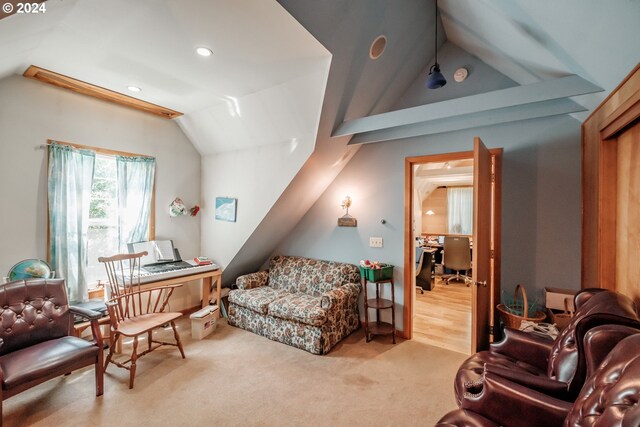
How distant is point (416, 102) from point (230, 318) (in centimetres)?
365

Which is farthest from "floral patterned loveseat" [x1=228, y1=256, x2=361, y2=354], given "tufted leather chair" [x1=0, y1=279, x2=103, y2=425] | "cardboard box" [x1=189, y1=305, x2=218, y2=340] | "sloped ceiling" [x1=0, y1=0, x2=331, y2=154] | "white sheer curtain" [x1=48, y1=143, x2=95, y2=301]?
"sloped ceiling" [x1=0, y1=0, x2=331, y2=154]

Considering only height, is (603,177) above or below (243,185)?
below

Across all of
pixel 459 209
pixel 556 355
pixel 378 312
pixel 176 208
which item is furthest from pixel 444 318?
pixel 459 209

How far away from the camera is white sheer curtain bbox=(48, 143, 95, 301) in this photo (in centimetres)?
281

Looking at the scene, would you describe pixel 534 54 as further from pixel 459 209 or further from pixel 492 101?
pixel 459 209

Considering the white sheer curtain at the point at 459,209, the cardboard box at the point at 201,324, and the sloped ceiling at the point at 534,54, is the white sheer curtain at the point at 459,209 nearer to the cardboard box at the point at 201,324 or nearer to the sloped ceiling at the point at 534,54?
the sloped ceiling at the point at 534,54

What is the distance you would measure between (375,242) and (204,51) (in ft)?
8.82

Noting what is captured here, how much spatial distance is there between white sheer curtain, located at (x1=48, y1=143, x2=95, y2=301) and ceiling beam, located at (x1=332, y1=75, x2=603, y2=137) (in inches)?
122

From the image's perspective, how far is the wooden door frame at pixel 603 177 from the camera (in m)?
1.58

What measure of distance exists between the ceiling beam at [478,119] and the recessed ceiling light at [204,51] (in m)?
1.80

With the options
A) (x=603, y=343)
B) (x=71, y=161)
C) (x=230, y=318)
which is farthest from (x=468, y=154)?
(x=71, y=161)

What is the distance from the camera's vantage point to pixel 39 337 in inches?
86.1

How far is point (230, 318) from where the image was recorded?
11.9 ft

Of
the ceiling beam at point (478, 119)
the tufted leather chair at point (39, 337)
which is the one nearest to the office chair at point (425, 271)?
the ceiling beam at point (478, 119)
